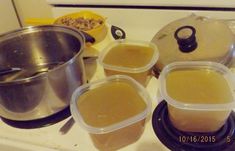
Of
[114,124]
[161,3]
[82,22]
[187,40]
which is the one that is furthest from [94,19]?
[114,124]

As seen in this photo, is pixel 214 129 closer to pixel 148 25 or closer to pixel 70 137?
pixel 70 137

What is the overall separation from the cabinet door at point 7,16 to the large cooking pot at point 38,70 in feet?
1.52

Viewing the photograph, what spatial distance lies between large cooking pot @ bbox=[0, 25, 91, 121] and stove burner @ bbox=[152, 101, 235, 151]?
203 millimetres

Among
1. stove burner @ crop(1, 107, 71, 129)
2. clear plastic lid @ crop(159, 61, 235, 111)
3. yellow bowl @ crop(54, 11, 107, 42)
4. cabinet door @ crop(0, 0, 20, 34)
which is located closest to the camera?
clear plastic lid @ crop(159, 61, 235, 111)

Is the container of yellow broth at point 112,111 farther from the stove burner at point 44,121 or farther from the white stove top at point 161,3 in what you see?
the white stove top at point 161,3

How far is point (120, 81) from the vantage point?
0.56 meters

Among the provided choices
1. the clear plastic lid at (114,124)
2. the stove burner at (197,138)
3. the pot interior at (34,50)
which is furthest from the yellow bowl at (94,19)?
the stove burner at (197,138)

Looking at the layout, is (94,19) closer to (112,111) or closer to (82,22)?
(82,22)

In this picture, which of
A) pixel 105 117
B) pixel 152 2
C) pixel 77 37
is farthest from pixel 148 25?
pixel 105 117

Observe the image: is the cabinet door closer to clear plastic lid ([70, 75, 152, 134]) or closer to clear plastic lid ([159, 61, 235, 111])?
clear plastic lid ([70, 75, 152, 134])

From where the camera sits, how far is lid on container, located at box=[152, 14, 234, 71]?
0.60 m

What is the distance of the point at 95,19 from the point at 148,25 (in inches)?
6.7

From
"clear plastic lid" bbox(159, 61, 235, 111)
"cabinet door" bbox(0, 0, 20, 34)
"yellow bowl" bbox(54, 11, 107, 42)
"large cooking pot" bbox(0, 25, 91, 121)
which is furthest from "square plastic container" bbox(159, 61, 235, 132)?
"cabinet door" bbox(0, 0, 20, 34)

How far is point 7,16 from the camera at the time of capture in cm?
110
